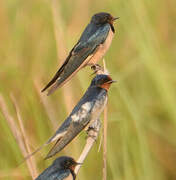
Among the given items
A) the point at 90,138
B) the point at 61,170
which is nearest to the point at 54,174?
the point at 61,170

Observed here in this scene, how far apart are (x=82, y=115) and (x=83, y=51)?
0.48 metres

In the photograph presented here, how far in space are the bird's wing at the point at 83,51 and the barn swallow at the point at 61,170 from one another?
283mm

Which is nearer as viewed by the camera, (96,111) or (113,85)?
(96,111)

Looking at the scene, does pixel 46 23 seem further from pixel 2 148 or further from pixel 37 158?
pixel 37 158

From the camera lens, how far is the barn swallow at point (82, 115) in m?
1.83

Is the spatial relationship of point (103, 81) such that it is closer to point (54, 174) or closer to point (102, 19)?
point (54, 174)

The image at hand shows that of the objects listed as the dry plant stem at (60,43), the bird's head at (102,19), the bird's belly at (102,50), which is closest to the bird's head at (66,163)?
the bird's belly at (102,50)

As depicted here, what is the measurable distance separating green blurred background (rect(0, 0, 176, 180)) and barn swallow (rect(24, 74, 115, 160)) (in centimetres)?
51

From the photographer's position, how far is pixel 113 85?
2855mm

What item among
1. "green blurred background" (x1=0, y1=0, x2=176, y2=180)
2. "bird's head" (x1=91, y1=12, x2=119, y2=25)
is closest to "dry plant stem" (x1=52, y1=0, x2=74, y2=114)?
Result: "green blurred background" (x1=0, y1=0, x2=176, y2=180)

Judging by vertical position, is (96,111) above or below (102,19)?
below

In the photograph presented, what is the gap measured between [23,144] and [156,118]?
1.70 meters

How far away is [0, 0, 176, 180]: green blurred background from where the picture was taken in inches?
109

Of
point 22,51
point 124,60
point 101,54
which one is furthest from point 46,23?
point 101,54
